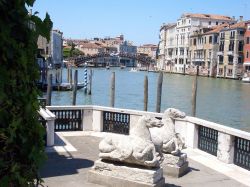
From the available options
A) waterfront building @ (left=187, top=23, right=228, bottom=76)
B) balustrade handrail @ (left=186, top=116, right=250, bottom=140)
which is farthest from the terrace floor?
waterfront building @ (left=187, top=23, right=228, bottom=76)

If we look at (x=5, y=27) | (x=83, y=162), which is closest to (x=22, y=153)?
(x=5, y=27)

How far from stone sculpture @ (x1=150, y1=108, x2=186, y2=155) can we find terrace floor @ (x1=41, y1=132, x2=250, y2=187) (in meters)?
0.52

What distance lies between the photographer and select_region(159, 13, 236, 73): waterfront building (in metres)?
108


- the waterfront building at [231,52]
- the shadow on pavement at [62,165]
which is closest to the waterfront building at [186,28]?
the waterfront building at [231,52]

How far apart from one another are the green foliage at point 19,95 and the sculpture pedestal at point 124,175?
3.97m

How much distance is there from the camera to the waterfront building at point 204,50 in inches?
3578

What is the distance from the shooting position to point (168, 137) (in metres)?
7.83

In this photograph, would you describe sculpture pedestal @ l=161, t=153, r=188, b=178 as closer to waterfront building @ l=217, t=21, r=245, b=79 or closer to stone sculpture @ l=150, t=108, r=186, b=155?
stone sculpture @ l=150, t=108, r=186, b=155

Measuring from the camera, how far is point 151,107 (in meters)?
35.3

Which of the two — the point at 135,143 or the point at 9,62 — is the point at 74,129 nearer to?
the point at 135,143

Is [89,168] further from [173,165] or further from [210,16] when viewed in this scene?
[210,16]

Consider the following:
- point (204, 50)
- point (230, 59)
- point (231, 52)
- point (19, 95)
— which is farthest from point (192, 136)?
point (204, 50)

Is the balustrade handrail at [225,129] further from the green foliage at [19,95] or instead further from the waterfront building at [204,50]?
the waterfront building at [204,50]

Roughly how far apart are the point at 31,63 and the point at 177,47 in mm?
114163
